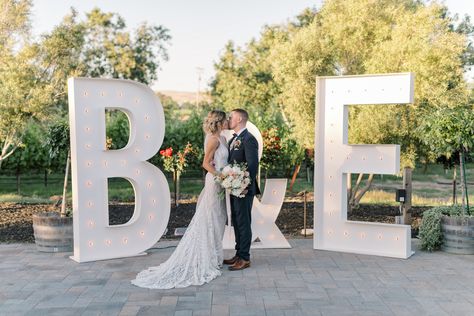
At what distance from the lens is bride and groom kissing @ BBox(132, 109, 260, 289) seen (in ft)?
21.1

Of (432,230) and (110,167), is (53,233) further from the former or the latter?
(432,230)

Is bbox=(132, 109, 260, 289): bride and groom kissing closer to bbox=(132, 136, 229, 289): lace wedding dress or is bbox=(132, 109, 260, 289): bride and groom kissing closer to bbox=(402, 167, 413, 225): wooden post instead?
bbox=(132, 136, 229, 289): lace wedding dress

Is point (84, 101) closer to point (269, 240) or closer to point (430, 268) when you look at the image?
point (269, 240)

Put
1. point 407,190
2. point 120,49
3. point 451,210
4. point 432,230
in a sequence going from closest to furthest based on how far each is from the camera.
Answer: point 432,230, point 451,210, point 407,190, point 120,49

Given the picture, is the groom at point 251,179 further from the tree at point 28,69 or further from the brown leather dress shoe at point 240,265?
the tree at point 28,69

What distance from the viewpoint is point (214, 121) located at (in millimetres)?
6602

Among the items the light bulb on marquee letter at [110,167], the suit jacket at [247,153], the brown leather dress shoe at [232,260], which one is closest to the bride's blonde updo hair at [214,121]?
the suit jacket at [247,153]

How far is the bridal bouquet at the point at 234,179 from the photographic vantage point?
6.46 metres

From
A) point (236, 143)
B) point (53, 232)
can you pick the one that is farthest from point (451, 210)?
point (53, 232)

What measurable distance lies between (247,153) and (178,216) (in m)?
5.08

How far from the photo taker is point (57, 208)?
12.0 meters

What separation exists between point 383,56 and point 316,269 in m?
5.36

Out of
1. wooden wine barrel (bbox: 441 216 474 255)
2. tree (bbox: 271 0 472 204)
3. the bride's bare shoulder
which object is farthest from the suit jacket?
tree (bbox: 271 0 472 204)

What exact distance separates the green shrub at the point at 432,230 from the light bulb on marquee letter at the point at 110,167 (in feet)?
12.5
